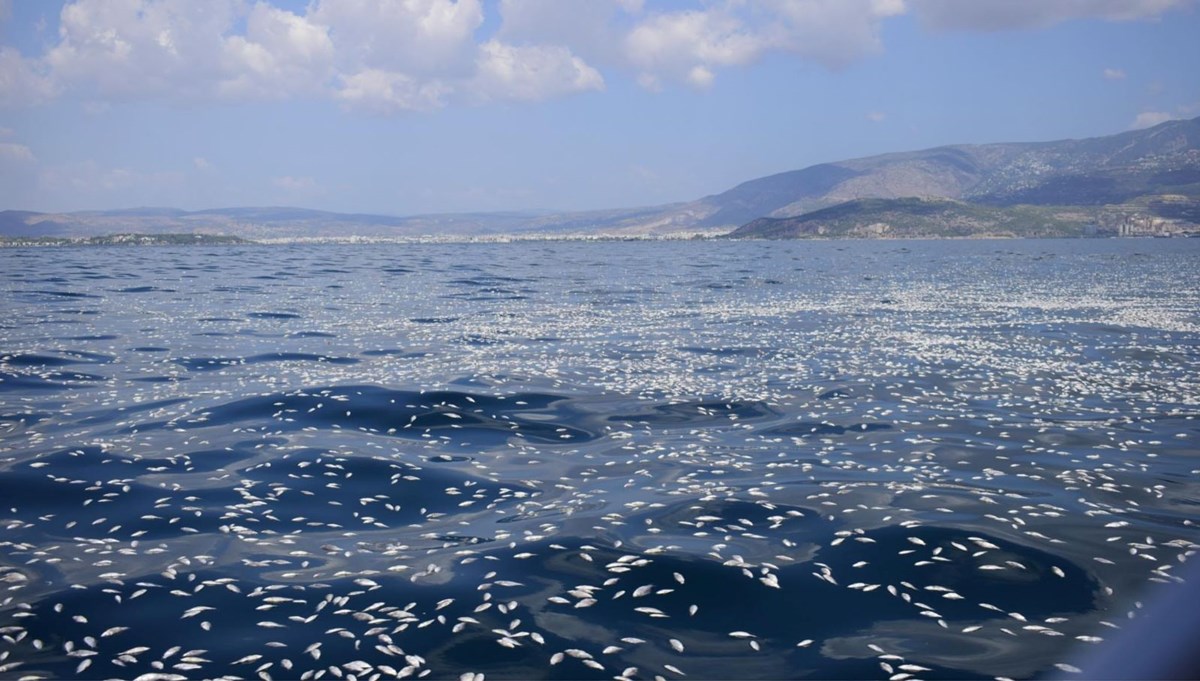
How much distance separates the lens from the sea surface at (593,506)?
443 inches

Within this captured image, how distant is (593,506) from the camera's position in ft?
55.9

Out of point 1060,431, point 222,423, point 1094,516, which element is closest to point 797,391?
point 1060,431

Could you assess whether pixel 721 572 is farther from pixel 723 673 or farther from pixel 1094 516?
pixel 1094 516

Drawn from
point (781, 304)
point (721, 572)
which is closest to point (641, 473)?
point (721, 572)

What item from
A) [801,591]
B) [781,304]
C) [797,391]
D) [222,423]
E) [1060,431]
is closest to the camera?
[801,591]

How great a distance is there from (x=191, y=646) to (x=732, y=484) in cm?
1108

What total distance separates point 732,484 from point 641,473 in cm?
230

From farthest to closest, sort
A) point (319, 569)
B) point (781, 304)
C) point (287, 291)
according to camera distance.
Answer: point (287, 291) < point (781, 304) < point (319, 569)

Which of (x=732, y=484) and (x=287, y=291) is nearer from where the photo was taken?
(x=732, y=484)

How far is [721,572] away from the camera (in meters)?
13.4

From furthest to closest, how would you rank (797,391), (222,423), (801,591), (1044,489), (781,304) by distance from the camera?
1. (781,304)
2. (797,391)
3. (222,423)
4. (1044,489)
5. (801,591)

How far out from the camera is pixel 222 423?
24203mm

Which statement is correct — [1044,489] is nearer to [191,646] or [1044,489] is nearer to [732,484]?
[732,484]

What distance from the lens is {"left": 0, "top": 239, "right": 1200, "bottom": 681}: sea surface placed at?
1125cm
